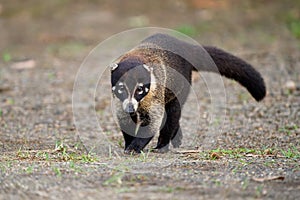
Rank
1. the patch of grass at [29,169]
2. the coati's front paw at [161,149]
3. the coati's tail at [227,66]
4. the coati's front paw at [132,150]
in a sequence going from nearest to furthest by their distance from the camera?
the patch of grass at [29,169] < the coati's front paw at [132,150] < the coati's front paw at [161,149] < the coati's tail at [227,66]

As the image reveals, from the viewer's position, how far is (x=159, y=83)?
24.0 ft

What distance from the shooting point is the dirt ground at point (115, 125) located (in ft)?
17.1

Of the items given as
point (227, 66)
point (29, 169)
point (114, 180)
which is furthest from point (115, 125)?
point (114, 180)

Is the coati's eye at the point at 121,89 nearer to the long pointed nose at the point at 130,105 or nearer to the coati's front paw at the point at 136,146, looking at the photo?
the long pointed nose at the point at 130,105

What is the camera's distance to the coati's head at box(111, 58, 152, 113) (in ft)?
22.1

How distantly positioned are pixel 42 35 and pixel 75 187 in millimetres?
11269

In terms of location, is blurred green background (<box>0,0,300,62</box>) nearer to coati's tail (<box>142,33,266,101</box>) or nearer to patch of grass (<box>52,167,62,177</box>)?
coati's tail (<box>142,33,266,101</box>)

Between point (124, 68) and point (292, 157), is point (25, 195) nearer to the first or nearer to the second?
point (124, 68)

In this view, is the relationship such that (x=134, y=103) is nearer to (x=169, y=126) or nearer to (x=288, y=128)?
(x=169, y=126)

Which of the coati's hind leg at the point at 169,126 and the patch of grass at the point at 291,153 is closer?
the patch of grass at the point at 291,153

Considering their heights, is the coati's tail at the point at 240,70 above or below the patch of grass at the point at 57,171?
above

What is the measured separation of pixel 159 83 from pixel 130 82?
619 millimetres

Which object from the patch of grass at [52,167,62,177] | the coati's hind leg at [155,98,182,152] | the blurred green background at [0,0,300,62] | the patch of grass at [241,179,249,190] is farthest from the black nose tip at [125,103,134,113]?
the blurred green background at [0,0,300,62]

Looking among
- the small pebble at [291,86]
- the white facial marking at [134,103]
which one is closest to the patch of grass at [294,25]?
the small pebble at [291,86]
